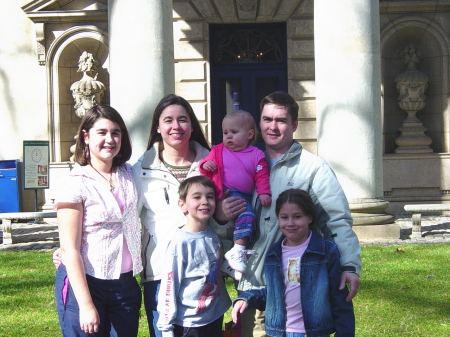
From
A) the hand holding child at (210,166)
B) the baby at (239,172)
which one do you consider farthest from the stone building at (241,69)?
the hand holding child at (210,166)

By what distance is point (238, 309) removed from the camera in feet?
13.6

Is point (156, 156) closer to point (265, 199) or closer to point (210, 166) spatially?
point (210, 166)

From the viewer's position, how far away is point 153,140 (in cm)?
458

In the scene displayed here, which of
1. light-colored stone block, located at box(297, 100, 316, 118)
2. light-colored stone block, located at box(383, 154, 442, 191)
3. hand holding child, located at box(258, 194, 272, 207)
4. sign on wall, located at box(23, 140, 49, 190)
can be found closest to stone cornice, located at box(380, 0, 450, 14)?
light-colored stone block, located at box(297, 100, 316, 118)

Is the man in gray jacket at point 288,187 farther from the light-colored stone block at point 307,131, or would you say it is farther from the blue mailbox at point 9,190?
the blue mailbox at point 9,190

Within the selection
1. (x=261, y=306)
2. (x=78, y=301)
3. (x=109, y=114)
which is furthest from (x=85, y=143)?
(x=261, y=306)

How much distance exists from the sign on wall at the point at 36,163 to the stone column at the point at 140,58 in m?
4.90

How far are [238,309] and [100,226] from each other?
0.86m

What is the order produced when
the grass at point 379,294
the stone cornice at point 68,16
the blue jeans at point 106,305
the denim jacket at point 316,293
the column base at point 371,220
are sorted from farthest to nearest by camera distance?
the stone cornice at point 68,16 → the column base at point 371,220 → the grass at point 379,294 → the denim jacket at point 316,293 → the blue jeans at point 106,305

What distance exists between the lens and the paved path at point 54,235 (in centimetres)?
1144

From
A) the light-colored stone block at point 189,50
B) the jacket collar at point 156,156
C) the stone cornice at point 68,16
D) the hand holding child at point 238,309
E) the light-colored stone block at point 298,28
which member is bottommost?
the hand holding child at point 238,309

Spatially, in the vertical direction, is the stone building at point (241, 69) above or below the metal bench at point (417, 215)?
above

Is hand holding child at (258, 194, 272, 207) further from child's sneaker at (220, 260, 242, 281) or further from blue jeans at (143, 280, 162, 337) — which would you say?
blue jeans at (143, 280, 162, 337)

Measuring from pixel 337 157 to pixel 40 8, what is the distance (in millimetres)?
7672
